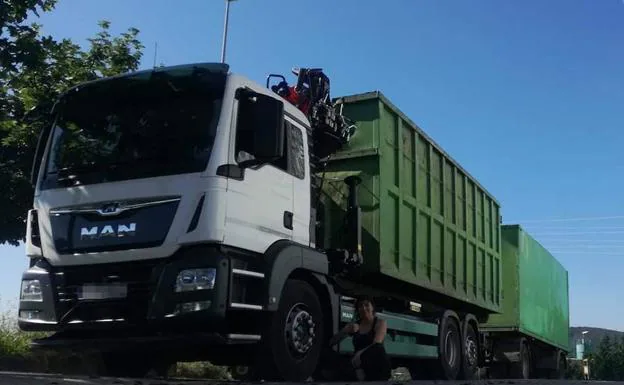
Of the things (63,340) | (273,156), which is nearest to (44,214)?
(63,340)

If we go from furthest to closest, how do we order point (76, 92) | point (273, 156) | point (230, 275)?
point (76, 92) → point (273, 156) → point (230, 275)

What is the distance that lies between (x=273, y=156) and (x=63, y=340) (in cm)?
225

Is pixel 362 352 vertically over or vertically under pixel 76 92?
under

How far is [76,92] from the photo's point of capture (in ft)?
20.7

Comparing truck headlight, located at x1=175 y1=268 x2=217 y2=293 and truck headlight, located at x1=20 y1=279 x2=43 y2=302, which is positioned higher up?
truck headlight, located at x1=175 y1=268 x2=217 y2=293

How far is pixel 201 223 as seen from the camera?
5207 millimetres

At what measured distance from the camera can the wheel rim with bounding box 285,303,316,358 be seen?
18.9ft

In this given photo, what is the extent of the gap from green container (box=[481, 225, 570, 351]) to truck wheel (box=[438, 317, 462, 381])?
393cm

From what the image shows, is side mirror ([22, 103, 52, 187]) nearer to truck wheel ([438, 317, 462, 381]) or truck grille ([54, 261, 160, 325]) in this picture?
truck grille ([54, 261, 160, 325])

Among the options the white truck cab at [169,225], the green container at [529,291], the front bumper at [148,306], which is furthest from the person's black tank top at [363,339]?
the green container at [529,291]

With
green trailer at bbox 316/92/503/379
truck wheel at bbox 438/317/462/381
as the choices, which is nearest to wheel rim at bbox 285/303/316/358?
green trailer at bbox 316/92/503/379

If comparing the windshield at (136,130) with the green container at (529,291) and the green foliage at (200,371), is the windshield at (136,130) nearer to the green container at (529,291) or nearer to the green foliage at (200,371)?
the green foliage at (200,371)

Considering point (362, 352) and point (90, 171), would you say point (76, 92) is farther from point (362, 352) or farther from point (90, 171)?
point (362, 352)

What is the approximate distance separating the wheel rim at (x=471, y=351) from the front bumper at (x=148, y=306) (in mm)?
5850
